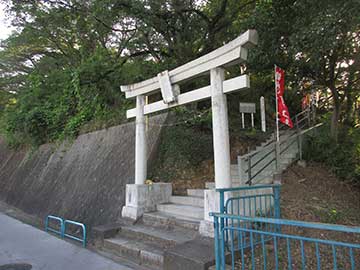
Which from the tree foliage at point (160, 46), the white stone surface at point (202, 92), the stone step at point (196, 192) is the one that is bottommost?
the stone step at point (196, 192)

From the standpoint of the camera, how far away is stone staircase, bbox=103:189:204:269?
5027 mm

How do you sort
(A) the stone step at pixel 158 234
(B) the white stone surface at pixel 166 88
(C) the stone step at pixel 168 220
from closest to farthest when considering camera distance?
(A) the stone step at pixel 158 234, (C) the stone step at pixel 168 220, (B) the white stone surface at pixel 166 88

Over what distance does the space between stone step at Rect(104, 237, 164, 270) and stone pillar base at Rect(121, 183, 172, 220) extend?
817mm

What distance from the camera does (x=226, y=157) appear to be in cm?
509

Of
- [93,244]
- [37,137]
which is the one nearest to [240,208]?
[93,244]

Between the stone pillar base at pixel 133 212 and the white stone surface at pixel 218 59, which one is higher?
the white stone surface at pixel 218 59

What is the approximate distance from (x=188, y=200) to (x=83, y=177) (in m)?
5.15

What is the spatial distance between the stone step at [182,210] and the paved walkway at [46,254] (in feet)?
5.84

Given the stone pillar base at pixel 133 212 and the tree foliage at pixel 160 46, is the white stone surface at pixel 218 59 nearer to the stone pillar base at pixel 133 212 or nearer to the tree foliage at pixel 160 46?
the tree foliage at pixel 160 46

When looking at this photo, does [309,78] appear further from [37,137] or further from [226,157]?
[37,137]

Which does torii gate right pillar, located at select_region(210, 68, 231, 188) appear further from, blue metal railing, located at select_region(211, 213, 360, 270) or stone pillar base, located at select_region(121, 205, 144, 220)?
stone pillar base, located at select_region(121, 205, 144, 220)

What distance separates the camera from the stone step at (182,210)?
581cm

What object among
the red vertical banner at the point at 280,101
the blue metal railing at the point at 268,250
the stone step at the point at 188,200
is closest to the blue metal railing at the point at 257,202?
the blue metal railing at the point at 268,250

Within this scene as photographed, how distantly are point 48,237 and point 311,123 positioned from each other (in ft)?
37.3
